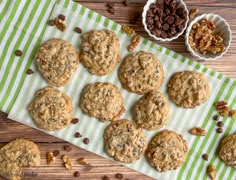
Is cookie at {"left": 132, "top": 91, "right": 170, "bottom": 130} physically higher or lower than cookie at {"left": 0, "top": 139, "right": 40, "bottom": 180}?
higher

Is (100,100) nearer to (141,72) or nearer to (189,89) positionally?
(141,72)

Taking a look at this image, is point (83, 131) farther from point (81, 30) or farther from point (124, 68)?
point (81, 30)

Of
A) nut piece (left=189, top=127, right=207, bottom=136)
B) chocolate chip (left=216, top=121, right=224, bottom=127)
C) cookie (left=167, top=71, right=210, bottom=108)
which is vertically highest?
cookie (left=167, top=71, right=210, bottom=108)

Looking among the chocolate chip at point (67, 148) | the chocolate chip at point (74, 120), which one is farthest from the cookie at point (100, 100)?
the chocolate chip at point (67, 148)

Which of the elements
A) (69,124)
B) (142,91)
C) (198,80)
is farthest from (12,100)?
(198,80)

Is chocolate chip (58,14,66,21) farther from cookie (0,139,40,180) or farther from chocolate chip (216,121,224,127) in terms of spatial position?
chocolate chip (216,121,224,127)

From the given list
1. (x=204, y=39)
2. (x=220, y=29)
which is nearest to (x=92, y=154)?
(x=204, y=39)

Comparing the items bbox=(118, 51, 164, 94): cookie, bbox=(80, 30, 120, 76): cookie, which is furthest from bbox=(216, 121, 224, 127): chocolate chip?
bbox=(80, 30, 120, 76): cookie

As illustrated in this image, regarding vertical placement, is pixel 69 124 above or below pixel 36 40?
below
